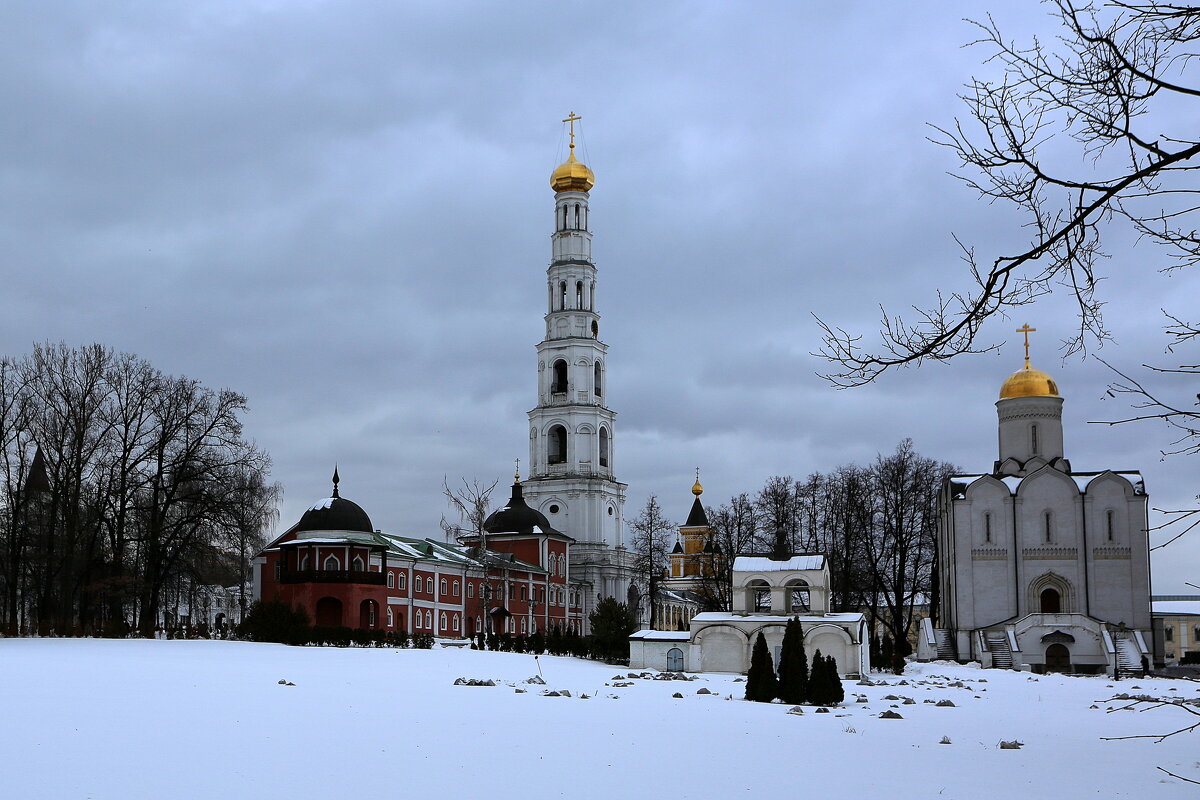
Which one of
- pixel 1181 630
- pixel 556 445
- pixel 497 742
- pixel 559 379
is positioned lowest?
pixel 1181 630

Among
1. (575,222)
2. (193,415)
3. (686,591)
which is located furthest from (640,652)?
(575,222)

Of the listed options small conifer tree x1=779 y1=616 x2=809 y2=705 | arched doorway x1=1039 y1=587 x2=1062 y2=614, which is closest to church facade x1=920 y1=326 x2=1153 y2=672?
arched doorway x1=1039 y1=587 x2=1062 y2=614

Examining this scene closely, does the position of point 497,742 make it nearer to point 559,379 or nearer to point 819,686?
point 819,686

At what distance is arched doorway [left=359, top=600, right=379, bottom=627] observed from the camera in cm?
5096

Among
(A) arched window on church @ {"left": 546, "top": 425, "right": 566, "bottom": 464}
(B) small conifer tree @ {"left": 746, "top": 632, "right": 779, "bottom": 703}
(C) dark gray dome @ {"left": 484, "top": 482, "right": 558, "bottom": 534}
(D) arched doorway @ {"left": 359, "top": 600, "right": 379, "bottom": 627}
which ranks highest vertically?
(A) arched window on church @ {"left": 546, "top": 425, "right": 566, "bottom": 464}

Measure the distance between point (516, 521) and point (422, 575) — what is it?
552 inches

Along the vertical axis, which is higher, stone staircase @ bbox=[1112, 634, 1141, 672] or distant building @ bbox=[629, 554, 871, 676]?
distant building @ bbox=[629, 554, 871, 676]

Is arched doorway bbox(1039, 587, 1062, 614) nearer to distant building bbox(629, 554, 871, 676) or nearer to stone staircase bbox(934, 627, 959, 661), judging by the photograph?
stone staircase bbox(934, 627, 959, 661)

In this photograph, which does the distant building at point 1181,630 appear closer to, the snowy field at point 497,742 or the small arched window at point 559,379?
the small arched window at point 559,379

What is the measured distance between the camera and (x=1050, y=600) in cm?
4800

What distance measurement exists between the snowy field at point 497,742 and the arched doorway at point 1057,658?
70.3 feet

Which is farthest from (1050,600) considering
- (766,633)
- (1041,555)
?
(766,633)

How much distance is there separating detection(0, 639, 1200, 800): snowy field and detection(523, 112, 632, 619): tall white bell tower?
54.9m

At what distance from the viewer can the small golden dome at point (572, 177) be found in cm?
8144
